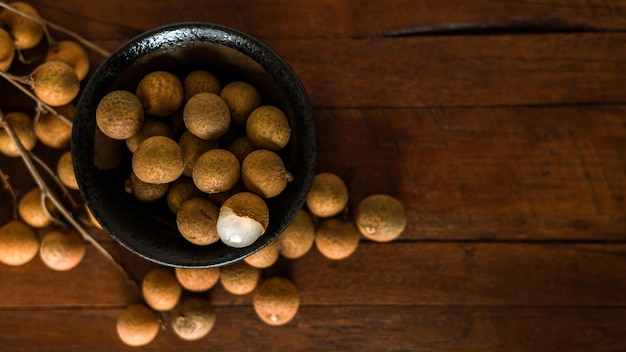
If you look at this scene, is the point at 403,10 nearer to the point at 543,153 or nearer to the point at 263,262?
the point at 543,153

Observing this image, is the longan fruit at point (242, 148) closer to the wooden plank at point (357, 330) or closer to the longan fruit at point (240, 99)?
the longan fruit at point (240, 99)

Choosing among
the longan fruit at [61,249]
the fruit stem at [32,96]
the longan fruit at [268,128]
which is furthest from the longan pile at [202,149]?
the longan fruit at [61,249]

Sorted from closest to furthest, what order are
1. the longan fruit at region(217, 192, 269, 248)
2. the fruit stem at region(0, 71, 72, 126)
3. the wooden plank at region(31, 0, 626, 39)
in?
the longan fruit at region(217, 192, 269, 248), the fruit stem at region(0, 71, 72, 126), the wooden plank at region(31, 0, 626, 39)

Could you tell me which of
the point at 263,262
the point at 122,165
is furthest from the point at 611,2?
the point at 122,165

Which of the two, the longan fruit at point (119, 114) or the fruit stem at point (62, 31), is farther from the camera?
the fruit stem at point (62, 31)

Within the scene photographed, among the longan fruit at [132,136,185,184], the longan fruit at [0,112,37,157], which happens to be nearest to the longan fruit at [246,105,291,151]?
the longan fruit at [132,136,185,184]

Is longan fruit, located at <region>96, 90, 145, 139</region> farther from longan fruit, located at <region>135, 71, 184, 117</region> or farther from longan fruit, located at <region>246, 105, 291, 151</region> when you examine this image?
longan fruit, located at <region>246, 105, 291, 151</region>
